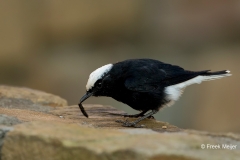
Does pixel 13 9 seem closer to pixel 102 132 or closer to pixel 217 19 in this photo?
pixel 217 19

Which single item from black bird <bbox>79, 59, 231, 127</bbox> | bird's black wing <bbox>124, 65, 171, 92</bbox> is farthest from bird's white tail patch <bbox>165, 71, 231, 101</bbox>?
bird's black wing <bbox>124, 65, 171, 92</bbox>

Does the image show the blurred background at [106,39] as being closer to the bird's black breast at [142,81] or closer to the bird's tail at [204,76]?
the bird's tail at [204,76]

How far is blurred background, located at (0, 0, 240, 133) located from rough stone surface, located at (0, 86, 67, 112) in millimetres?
3864

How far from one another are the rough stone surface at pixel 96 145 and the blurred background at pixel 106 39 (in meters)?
6.15

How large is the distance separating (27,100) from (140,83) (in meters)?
1.24

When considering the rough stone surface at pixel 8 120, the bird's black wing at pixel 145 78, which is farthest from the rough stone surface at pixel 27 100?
the rough stone surface at pixel 8 120

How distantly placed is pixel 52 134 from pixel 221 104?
653 cm

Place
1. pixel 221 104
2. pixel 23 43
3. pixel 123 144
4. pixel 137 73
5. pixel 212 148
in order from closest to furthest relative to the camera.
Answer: pixel 123 144, pixel 212 148, pixel 137 73, pixel 221 104, pixel 23 43

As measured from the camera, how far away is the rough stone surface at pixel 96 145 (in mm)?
2465

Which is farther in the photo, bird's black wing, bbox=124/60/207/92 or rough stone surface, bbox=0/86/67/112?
rough stone surface, bbox=0/86/67/112

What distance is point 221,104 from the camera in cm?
880

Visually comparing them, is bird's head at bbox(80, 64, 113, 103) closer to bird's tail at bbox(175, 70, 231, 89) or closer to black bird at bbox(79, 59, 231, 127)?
black bird at bbox(79, 59, 231, 127)

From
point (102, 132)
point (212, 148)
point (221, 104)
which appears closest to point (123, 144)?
point (102, 132)

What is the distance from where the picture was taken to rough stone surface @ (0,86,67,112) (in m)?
4.56
